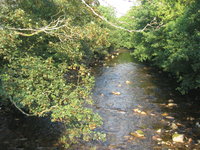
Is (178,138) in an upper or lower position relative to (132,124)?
lower

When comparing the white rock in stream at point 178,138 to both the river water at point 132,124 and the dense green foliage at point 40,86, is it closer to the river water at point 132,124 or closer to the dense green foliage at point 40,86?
the river water at point 132,124

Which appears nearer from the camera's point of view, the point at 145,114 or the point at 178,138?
the point at 178,138

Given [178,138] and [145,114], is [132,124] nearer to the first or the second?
[145,114]

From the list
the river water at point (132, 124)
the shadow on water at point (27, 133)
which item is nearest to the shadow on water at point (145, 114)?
the river water at point (132, 124)


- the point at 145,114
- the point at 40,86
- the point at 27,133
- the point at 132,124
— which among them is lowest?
the point at 27,133

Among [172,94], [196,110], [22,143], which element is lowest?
[22,143]

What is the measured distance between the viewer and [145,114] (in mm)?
9945

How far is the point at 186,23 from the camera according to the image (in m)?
11.0

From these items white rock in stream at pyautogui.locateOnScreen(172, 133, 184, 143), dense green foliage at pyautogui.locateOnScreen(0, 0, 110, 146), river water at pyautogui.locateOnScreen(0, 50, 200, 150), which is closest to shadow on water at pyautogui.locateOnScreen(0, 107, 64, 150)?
river water at pyautogui.locateOnScreen(0, 50, 200, 150)

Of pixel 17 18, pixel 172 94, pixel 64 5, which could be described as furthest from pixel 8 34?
pixel 172 94

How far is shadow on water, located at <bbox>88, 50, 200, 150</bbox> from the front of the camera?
24.7 feet

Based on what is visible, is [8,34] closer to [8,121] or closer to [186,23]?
[8,121]

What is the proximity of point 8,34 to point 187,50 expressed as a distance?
7572mm

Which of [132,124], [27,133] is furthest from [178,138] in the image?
[27,133]
